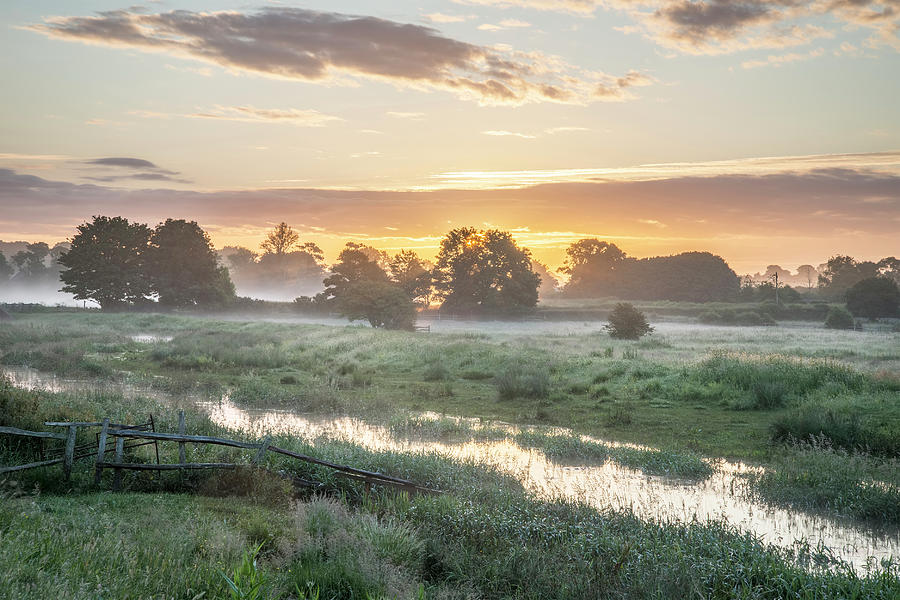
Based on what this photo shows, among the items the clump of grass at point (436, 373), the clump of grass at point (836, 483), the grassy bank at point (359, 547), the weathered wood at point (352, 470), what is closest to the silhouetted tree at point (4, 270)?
the clump of grass at point (436, 373)

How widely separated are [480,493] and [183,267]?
81.2 m

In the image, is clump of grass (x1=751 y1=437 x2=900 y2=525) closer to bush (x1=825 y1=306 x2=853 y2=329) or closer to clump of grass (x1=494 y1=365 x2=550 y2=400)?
clump of grass (x1=494 y1=365 x2=550 y2=400)

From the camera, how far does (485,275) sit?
93.4 meters

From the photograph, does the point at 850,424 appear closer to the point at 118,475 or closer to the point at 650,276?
the point at 118,475

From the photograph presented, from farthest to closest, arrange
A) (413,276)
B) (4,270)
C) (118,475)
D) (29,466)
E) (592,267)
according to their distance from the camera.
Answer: (4,270), (592,267), (413,276), (118,475), (29,466)

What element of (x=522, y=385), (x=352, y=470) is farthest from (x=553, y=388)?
(x=352, y=470)

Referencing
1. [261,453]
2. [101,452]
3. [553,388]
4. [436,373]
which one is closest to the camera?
[101,452]

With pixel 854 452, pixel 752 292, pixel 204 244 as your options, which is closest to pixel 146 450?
pixel 854 452

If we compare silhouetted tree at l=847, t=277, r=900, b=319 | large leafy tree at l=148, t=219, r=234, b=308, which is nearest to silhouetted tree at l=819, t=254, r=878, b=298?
silhouetted tree at l=847, t=277, r=900, b=319

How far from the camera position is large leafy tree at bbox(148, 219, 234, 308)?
83688mm

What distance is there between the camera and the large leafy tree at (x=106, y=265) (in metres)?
79.6

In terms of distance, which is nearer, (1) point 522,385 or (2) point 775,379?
(2) point 775,379

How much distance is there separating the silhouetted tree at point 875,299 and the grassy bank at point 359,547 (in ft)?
246

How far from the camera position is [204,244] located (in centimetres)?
8675
